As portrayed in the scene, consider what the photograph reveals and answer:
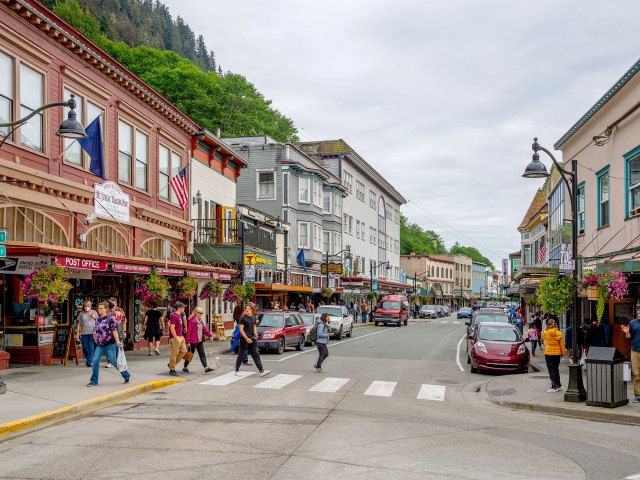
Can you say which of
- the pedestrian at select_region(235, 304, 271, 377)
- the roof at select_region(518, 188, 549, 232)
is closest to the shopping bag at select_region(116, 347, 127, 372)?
the pedestrian at select_region(235, 304, 271, 377)

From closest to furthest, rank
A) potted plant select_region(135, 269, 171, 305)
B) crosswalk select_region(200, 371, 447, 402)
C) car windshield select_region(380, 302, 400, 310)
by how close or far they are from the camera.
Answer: crosswalk select_region(200, 371, 447, 402), potted plant select_region(135, 269, 171, 305), car windshield select_region(380, 302, 400, 310)

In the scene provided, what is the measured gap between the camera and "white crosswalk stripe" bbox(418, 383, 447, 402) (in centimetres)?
1533

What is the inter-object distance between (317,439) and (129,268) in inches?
471

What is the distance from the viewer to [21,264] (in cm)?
1675

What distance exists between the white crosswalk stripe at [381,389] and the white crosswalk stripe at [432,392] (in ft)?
2.34

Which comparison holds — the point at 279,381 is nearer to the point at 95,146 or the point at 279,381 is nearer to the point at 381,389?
the point at 381,389

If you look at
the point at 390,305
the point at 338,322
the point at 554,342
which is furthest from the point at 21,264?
the point at 390,305

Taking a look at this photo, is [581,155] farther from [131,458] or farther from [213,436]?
[131,458]

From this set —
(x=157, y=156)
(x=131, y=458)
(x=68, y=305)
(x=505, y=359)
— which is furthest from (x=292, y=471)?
(x=157, y=156)

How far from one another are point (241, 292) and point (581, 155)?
48.3 feet

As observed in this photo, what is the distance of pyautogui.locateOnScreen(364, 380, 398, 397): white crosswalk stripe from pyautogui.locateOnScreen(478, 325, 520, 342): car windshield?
Answer: 4884 mm

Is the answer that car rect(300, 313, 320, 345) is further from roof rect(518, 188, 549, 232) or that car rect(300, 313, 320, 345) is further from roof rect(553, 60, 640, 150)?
roof rect(518, 188, 549, 232)

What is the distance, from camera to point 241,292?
29516mm

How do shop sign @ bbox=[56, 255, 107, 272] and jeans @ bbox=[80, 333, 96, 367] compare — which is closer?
shop sign @ bbox=[56, 255, 107, 272]
